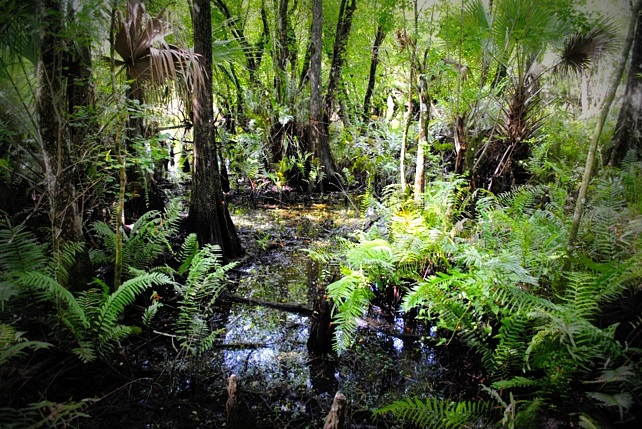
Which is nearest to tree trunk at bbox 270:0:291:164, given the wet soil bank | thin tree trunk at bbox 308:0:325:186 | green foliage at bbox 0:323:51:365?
thin tree trunk at bbox 308:0:325:186

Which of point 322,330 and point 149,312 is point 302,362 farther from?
point 149,312

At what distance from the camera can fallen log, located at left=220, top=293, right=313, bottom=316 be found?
3875mm

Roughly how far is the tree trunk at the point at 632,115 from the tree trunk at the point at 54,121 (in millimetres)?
7867

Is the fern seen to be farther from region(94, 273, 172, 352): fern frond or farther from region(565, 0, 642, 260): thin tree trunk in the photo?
region(94, 273, 172, 352): fern frond

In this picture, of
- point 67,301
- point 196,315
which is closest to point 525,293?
point 196,315

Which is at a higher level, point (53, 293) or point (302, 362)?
point (53, 293)

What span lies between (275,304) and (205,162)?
6.84 feet

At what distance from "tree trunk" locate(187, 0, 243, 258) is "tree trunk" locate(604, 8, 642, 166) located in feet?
21.8

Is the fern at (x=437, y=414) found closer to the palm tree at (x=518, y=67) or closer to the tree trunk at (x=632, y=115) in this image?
the palm tree at (x=518, y=67)

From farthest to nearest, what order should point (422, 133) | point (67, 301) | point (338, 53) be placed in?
point (338, 53) < point (422, 133) < point (67, 301)

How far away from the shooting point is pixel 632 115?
6469 mm

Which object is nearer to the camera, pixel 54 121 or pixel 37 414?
pixel 37 414

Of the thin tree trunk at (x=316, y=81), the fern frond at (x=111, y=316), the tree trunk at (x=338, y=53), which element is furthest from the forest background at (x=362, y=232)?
the tree trunk at (x=338, y=53)

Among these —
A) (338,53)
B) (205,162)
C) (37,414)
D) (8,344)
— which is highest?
(338,53)
